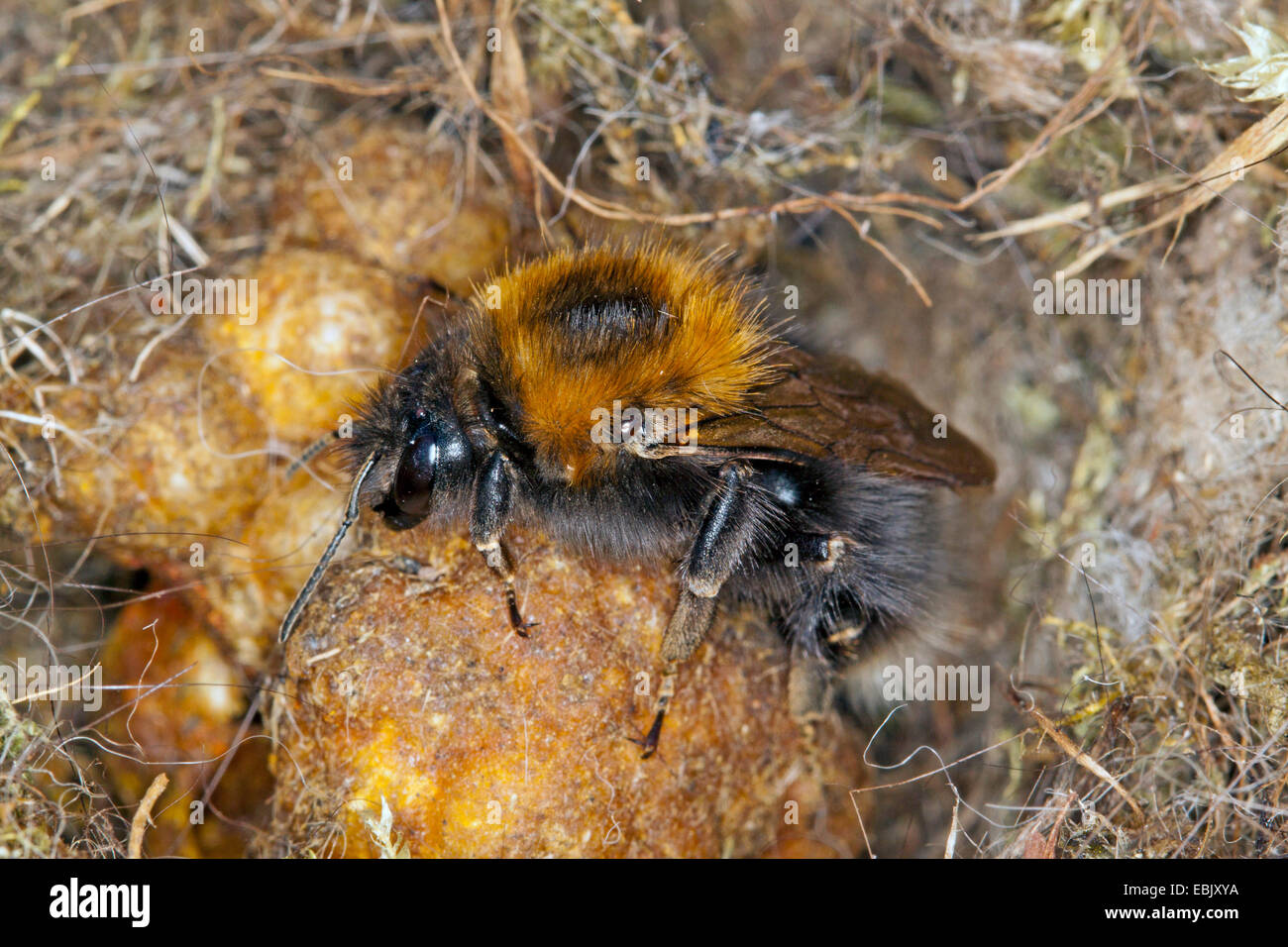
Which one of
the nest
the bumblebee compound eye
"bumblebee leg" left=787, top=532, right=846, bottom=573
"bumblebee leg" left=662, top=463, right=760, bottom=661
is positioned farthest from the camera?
the nest

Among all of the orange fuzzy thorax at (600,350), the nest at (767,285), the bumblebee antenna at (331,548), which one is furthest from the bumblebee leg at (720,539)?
the bumblebee antenna at (331,548)

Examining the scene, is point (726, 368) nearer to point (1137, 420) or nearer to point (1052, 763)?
point (1052, 763)

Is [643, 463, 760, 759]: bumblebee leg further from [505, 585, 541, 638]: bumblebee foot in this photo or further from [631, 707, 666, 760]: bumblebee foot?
[505, 585, 541, 638]: bumblebee foot

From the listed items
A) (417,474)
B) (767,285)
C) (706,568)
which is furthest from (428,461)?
(767,285)

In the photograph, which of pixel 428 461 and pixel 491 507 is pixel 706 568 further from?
pixel 428 461

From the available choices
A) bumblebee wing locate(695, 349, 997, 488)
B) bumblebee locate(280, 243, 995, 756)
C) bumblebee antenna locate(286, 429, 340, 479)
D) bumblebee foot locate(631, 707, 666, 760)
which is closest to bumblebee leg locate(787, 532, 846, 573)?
bumblebee locate(280, 243, 995, 756)

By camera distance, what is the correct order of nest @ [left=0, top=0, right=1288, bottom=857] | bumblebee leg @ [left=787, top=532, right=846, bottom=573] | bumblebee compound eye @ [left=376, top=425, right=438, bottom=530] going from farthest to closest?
nest @ [left=0, top=0, right=1288, bottom=857] < bumblebee leg @ [left=787, top=532, right=846, bottom=573] < bumblebee compound eye @ [left=376, top=425, right=438, bottom=530]

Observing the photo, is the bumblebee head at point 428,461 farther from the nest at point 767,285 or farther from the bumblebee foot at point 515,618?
the nest at point 767,285

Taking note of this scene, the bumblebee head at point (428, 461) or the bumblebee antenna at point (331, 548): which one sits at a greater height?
the bumblebee head at point (428, 461)
